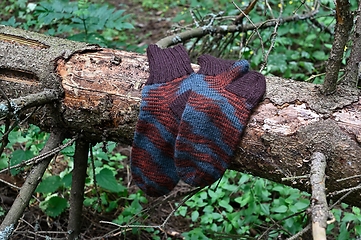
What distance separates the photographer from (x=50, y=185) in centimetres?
231

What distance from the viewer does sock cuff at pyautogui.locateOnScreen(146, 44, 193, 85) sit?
148 cm

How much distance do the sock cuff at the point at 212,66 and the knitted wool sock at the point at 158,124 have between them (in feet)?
0.17

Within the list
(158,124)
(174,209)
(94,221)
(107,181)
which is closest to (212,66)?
(158,124)

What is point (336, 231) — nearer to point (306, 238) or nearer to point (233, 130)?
point (306, 238)

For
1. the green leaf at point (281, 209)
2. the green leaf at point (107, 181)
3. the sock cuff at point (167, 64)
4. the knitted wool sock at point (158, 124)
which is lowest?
the green leaf at point (281, 209)

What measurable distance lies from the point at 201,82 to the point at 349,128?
19.6 inches

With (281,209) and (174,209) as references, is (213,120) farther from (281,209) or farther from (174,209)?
(281,209)

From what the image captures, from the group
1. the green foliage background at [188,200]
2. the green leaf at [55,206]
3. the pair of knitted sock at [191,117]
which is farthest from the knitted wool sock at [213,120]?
the green leaf at [55,206]

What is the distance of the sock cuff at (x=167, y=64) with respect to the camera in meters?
1.48

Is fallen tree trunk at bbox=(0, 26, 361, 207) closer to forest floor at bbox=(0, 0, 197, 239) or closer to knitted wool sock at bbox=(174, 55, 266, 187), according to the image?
knitted wool sock at bbox=(174, 55, 266, 187)

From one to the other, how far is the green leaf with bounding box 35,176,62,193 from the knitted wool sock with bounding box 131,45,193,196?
883 millimetres

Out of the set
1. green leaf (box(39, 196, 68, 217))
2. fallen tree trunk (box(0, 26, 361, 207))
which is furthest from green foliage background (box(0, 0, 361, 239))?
fallen tree trunk (box(0, 26, 361, 207))

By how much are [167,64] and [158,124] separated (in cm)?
25

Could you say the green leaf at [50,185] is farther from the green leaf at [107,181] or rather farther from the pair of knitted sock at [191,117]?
the pair of knitted sock at [191,117]
